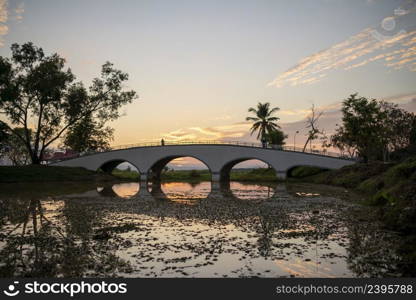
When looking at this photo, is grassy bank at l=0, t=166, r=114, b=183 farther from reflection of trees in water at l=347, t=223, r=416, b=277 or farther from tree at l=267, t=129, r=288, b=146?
reflection of trees in water at l=347, t=223, r=416, b=277

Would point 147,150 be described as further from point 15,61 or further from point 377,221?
point 377,221

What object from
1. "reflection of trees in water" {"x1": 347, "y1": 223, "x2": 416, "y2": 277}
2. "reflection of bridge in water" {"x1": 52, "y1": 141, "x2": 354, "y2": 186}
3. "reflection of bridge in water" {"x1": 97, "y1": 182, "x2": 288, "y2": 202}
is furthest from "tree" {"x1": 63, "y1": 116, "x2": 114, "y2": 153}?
"reflection of trees in water" {"x1": 347, "y1": 223, "x2": 416, "y2": 277}

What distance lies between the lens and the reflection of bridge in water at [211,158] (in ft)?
145

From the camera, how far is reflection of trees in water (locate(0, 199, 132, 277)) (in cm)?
673

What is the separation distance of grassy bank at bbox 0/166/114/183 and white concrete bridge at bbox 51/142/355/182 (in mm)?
7685

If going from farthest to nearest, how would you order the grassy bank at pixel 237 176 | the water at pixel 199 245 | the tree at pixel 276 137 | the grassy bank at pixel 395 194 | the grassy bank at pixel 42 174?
the tree at pixel 276 137 < the grassy bank at pixel 237 176 < the grassy bank at pixel 42 174 < the grassy bank at pixel 395 194 < the water at pixel 199 245

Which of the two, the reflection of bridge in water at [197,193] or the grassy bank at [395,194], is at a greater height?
the grassy bank at [395,194]

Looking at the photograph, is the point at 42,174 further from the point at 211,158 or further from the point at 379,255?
the point at 379,255

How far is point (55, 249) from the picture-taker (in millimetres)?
8344

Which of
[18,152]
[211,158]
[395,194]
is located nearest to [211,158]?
[211,158]

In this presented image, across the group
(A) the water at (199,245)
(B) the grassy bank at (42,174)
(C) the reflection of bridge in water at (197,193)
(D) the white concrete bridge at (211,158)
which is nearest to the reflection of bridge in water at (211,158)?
(D) the white concrete bridge at (211,158)

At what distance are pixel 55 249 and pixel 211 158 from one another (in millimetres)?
42747

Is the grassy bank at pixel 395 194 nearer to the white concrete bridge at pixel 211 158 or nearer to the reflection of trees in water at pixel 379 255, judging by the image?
the reflection of trees in water at pixel 379 255

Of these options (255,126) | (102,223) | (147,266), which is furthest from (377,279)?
(255,126)
